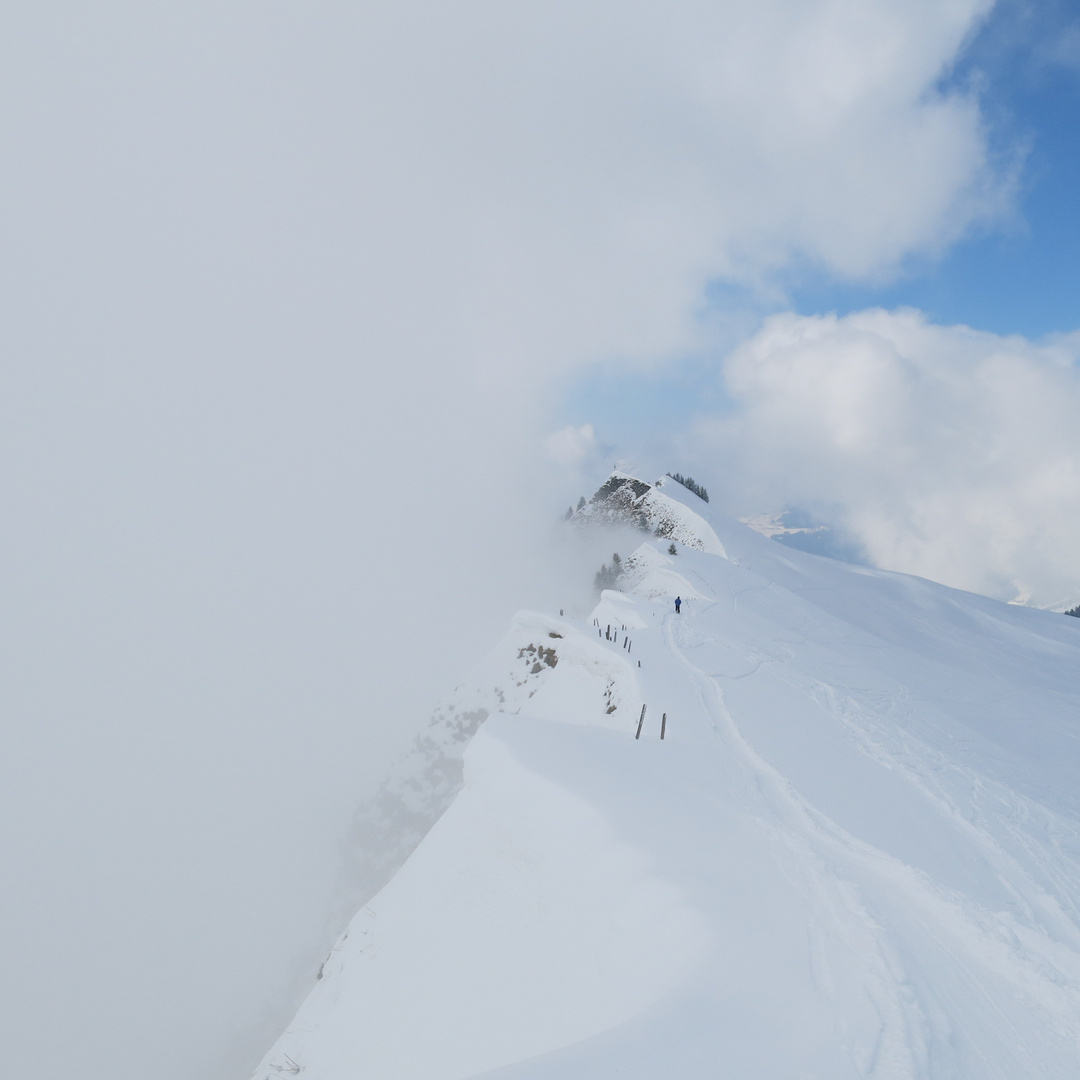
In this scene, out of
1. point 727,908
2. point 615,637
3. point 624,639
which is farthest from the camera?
point 615,637

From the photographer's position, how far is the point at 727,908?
8609 mm

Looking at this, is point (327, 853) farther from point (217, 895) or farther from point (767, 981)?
point (767, 981)

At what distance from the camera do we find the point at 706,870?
9.74 meters

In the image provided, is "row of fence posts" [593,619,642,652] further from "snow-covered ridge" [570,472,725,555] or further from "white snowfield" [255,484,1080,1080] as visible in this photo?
"snow-covered ridge" [570,472,725,555]

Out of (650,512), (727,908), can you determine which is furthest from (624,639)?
(650,512)

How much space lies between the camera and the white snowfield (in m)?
6.66

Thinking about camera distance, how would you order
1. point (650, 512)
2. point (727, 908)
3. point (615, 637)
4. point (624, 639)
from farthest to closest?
point (650, 512)
point (615, 637)
point (624, 639)
point (727, 908)

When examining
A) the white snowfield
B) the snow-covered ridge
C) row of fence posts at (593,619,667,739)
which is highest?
the snow-covered ridge

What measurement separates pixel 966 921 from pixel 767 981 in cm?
630

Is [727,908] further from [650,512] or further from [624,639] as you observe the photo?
[650,512]

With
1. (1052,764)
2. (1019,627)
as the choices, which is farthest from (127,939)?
(1019,627)

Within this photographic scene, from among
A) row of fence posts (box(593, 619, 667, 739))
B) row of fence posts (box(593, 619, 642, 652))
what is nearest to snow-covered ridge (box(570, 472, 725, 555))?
row of fence posts (box(593, 619, 667, 739))

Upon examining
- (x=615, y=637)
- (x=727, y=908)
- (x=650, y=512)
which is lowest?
(x=727, y=908)

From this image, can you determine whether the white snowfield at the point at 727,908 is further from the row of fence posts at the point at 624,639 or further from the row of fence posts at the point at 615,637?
the row of fence posts at the point at 615,637
